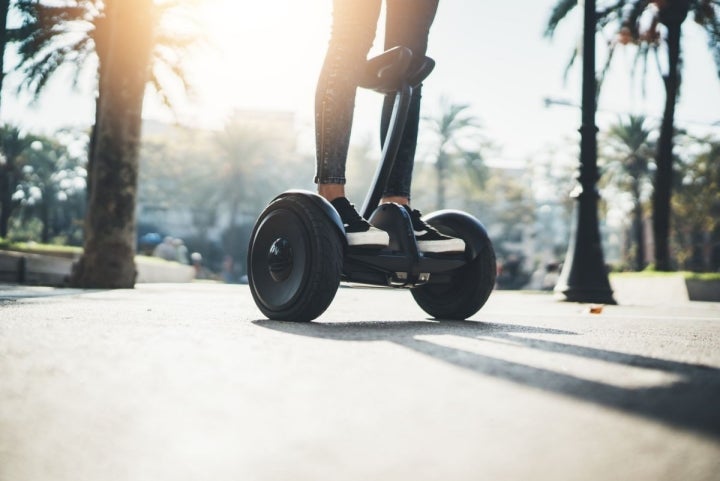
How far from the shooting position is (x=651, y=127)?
127 feet

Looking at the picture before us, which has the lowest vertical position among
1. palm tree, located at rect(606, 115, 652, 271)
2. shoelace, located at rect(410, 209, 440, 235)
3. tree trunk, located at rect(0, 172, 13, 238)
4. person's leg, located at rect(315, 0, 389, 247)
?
shoelace, located at rect(410, 209, 440, 235)

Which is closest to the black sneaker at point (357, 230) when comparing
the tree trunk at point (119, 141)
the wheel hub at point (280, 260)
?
the wheel hub at point (280, 260)

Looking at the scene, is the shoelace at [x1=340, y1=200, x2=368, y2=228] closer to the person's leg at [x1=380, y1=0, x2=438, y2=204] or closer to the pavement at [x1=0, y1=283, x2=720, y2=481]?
the person's leg at [x1=380, y1=0, x2=438, y2=204]

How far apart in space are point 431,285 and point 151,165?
46735mm

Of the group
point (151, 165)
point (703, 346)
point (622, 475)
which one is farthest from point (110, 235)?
point (151, 165)

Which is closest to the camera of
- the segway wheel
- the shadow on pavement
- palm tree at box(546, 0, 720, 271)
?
the shadow on pavement

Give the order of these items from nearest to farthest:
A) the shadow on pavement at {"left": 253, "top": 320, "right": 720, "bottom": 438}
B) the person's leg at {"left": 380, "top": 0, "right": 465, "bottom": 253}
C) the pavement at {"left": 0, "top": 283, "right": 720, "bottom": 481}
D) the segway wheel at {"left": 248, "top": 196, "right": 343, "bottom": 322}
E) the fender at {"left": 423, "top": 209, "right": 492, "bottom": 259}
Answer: the pavement at {"left": 0, "top": 283, "right": 720, "bottom": 481} → the shadow on pavement at {"left": 253, "top": 320, "right": 720, "bottom": 438} → the segway wheel at {"left": 248, "top": 196, "right": 343, "bottom": 322} → the fender at {"left": 423, "top": 209, "right": 492, "bottom": 259} → the person's leg at {"left": 380, "top": 0, "right": 465, "bottom": 253}

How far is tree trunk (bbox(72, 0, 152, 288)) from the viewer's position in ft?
31.5

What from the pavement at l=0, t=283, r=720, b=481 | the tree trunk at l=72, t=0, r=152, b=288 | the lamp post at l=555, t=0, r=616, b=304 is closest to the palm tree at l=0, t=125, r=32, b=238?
the tree trunk at l=72, t=0, r=152, b=288

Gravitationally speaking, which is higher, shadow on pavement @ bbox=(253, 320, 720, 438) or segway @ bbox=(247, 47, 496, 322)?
segway @ bbox=(247, 47, 496, 322)

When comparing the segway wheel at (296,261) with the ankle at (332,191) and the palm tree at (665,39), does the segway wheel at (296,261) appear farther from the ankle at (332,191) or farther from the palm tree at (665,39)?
the palm tree at (665,39)

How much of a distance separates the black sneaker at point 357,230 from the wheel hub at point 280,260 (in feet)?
0.74

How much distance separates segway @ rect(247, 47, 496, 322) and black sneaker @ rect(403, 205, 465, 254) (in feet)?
0.11

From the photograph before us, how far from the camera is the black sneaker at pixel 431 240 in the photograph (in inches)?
114
